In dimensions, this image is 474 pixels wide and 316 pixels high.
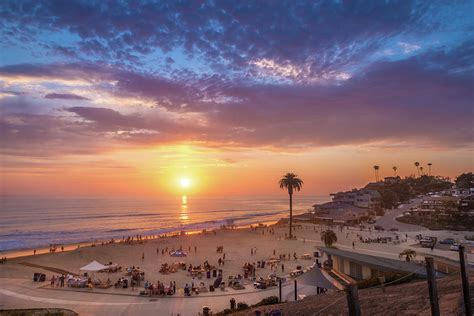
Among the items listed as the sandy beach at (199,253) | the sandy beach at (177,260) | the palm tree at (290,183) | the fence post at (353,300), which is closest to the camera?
the fence post at (353,300)

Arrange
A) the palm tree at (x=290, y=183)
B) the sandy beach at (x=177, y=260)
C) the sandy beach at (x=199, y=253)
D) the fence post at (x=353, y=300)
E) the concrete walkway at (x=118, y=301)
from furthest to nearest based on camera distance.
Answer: the palm tree at (x=290, y=183) < the sandy beach at (x=199, y=253) < the sandy beach at (x=177, y=260) < the concrete walkway at (x=118, y=301) < the fence post at (x=353, y=300)

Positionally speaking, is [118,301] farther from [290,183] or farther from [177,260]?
[290,183]

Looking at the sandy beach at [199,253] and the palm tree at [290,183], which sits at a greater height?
the palm tree at [290,183]

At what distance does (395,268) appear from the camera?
1800 centimetres

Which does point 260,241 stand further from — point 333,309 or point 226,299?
point 333,309

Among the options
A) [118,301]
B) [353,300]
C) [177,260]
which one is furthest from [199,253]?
[353,300]

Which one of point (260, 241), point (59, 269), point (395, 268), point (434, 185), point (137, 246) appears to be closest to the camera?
point (395, 268)

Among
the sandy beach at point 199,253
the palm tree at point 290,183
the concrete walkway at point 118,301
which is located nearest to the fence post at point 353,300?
the concrete walkway at point 118,301

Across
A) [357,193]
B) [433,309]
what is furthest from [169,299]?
[357,193]

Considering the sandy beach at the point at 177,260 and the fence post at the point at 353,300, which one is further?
the sandy beach at the point at 177,260

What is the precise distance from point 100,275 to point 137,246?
803 inches

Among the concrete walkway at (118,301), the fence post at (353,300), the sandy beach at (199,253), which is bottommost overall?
the sandy beach at (199,253)

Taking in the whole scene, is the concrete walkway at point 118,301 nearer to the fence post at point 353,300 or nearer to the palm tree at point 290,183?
the fence post at point 353,300

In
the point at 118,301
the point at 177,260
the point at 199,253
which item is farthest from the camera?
the point at 199,253
